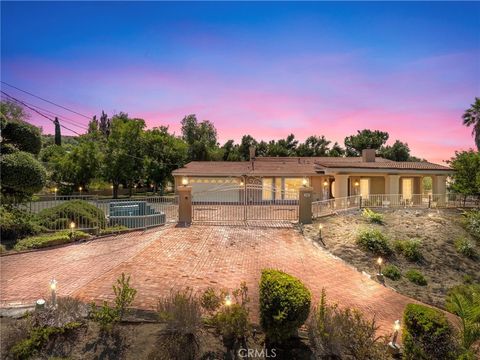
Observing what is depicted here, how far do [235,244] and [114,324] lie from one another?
23.0 ft

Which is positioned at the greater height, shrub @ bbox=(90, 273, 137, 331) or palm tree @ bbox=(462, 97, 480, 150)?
palm tree @ bbox=(462, 97, 480, 150)

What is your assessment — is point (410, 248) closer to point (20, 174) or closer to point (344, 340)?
point (344, 340)

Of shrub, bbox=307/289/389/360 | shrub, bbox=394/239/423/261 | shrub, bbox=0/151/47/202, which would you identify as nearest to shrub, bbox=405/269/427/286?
shrub, bbox=394/239/423/261

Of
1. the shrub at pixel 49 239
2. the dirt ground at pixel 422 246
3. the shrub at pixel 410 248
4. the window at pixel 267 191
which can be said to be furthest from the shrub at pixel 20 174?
the window at pixel 267 191

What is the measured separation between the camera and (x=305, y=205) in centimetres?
1586

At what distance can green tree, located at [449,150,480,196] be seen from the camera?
68.3 feet

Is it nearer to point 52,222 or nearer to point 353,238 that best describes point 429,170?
point 353,238

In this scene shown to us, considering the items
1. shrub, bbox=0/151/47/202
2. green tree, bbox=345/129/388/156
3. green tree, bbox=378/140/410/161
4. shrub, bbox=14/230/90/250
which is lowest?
shrub, bbox=14/230/90/250

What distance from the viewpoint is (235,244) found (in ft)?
41.4

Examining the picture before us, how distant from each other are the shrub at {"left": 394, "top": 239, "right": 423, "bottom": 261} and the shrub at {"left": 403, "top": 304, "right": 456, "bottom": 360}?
794cm

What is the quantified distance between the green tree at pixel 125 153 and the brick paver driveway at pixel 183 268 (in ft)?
65.0

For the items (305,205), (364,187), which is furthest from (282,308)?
(364,187)

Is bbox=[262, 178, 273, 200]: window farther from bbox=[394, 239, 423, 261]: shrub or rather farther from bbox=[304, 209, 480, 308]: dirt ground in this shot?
bbox=[394, 239, 423, 261]: shrub

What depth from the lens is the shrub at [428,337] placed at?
5.53m
